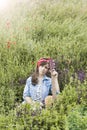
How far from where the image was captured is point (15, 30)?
10.6 metres

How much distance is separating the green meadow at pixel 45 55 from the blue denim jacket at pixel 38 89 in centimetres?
22

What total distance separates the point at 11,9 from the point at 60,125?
6253mm

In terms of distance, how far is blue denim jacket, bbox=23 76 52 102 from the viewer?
842 centimetres

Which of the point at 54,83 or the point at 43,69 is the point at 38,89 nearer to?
the point at 43,69

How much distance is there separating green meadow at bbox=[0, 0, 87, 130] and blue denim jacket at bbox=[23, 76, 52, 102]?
22 cm

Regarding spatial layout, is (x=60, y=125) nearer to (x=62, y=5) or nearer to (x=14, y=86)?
(x=14, y=86)

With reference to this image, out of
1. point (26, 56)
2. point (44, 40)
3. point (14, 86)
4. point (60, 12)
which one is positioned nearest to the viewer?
point (14, 86)

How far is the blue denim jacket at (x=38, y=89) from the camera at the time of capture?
842cm

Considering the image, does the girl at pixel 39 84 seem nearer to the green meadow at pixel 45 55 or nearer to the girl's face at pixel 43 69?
the girl's face at pixel 43 69

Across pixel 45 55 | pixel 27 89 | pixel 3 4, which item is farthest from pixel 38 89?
pixel 3 4

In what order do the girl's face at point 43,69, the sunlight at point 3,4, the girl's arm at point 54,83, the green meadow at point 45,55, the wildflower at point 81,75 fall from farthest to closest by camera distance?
1. the sunlight at point 3,4
2. the girl's face at point 43,69
3. the wildflower at point 81,75
4. the girl's arm at point 54,83
5. the green meadow at point 45,55

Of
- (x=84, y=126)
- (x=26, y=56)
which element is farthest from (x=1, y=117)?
(x=26, y=56)

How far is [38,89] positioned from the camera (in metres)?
8.53

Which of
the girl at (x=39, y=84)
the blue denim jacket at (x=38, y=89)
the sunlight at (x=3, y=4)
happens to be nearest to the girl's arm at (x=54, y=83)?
the girl at (x=39, y=84)
